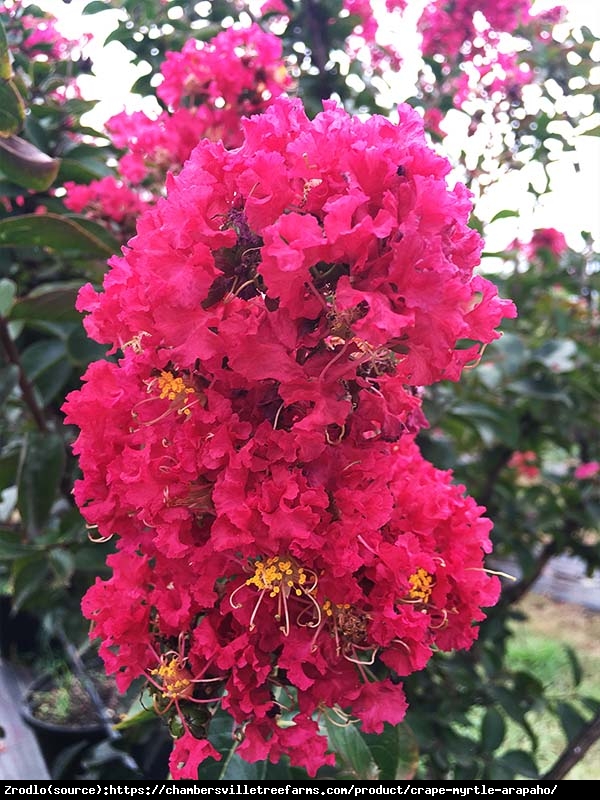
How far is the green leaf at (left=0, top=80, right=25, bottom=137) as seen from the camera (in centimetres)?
85

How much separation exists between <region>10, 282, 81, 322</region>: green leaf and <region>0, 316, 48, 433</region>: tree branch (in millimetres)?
33

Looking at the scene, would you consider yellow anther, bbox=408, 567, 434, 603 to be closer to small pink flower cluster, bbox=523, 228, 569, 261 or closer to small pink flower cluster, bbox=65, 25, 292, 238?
small pink flower cluster, bbox=65, 25, 292, 238

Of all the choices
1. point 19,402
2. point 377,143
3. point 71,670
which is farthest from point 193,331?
point 71,670

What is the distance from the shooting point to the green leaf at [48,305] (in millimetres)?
1072

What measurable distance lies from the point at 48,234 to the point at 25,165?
14cm

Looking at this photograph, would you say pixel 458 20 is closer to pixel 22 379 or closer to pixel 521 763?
pixel 22 379

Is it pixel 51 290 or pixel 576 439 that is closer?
pixel 51 290

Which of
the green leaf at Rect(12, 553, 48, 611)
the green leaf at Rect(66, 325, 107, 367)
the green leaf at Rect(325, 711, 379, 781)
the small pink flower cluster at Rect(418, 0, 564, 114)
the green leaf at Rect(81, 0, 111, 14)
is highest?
the small pink flower cluster at Rect(418, 0, 564, 114)

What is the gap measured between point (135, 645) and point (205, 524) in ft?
0.49

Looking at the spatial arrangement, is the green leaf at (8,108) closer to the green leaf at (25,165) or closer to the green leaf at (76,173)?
the green leaf at (25,165)

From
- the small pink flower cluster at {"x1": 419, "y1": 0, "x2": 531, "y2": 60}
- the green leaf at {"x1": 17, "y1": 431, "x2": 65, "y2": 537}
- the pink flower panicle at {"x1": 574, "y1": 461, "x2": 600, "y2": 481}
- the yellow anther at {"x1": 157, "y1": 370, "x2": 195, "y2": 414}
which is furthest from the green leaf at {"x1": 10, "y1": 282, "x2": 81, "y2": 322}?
the pink flower panicle at {"x1": 574, "y1": 461, "x2": 600, "y2": 481}
